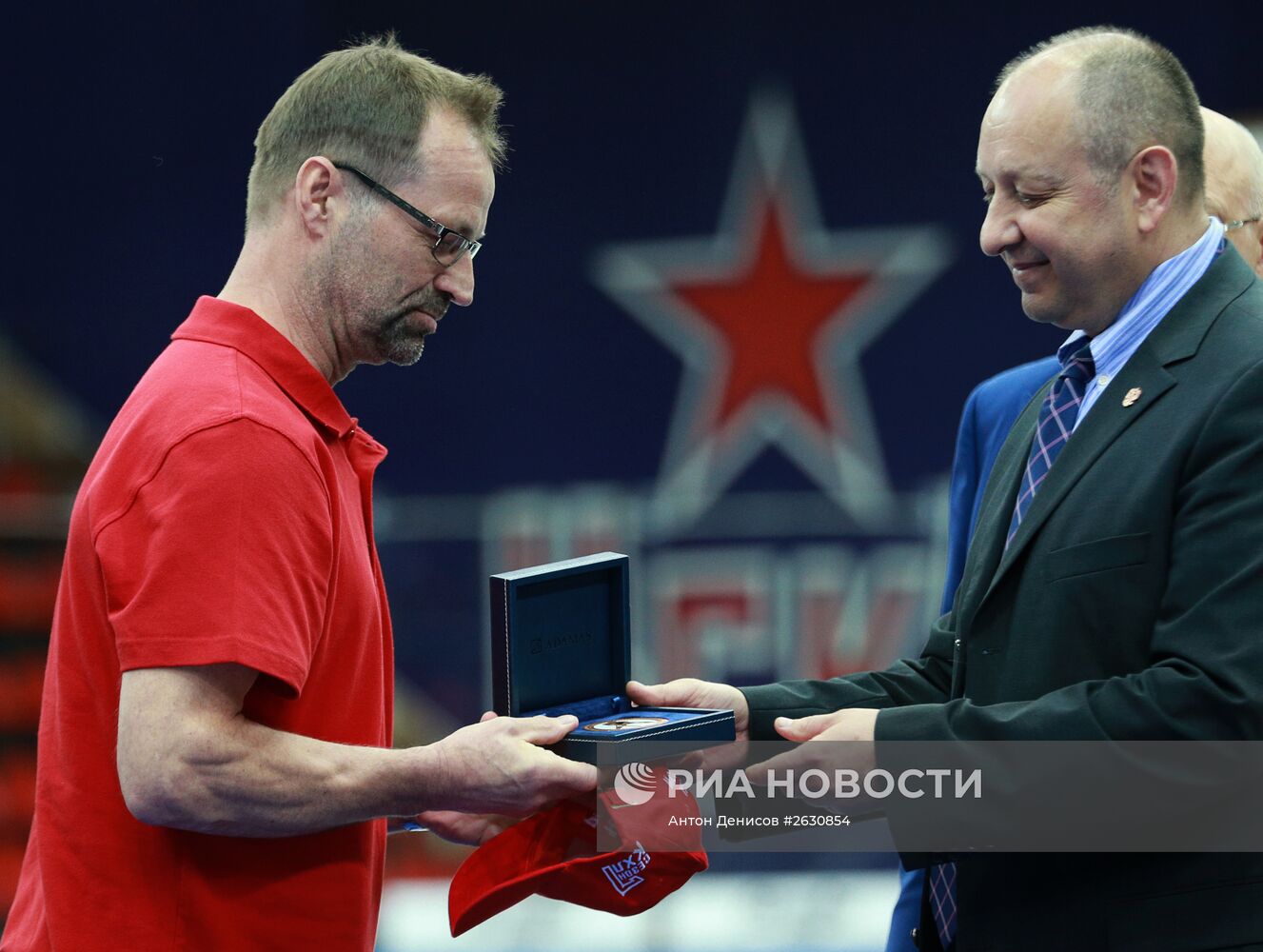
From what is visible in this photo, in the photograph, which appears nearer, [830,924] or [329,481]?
[329,481]

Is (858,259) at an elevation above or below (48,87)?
below

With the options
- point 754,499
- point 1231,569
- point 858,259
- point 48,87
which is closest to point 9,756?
point 48,87

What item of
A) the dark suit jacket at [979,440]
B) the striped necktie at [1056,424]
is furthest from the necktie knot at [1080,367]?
the dark suit jacket at [979,440]

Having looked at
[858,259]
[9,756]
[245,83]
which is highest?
[245,83]

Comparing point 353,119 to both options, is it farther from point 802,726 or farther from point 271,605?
point 802,726

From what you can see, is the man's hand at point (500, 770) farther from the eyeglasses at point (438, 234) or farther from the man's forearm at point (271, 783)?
the eyeglasses at point (438, 234)

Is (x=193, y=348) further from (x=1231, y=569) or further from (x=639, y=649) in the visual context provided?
(x=639, y=649)

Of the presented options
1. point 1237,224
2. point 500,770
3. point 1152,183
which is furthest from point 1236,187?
point 500,770

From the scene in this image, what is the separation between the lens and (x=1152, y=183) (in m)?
1.94

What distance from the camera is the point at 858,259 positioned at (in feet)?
13.5

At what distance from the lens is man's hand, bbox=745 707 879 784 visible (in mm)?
1925

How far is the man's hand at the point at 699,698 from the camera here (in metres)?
2.19

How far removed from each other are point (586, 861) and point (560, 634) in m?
0.30

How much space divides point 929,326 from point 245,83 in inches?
77.7
